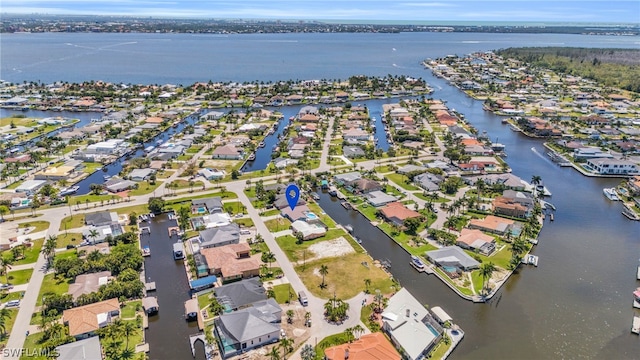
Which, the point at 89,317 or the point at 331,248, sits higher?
the point at 89,317

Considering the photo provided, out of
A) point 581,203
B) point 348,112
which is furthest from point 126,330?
point 348,112

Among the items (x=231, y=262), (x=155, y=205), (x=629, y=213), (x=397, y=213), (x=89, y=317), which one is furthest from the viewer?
(x=629, y=213)

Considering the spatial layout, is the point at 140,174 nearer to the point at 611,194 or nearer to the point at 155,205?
the point at 155,205

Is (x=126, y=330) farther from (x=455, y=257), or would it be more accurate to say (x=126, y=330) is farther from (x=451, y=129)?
(x=451, y=129)

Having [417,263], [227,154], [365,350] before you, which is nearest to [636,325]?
[417,263]

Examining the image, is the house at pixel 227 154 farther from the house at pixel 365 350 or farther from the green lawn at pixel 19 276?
the house at pixel 365 350

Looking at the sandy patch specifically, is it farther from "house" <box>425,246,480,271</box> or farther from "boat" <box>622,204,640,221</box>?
"boat" <box>622,204,640,221</box>


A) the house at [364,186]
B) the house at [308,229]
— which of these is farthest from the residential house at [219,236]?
the house at [364,186]
